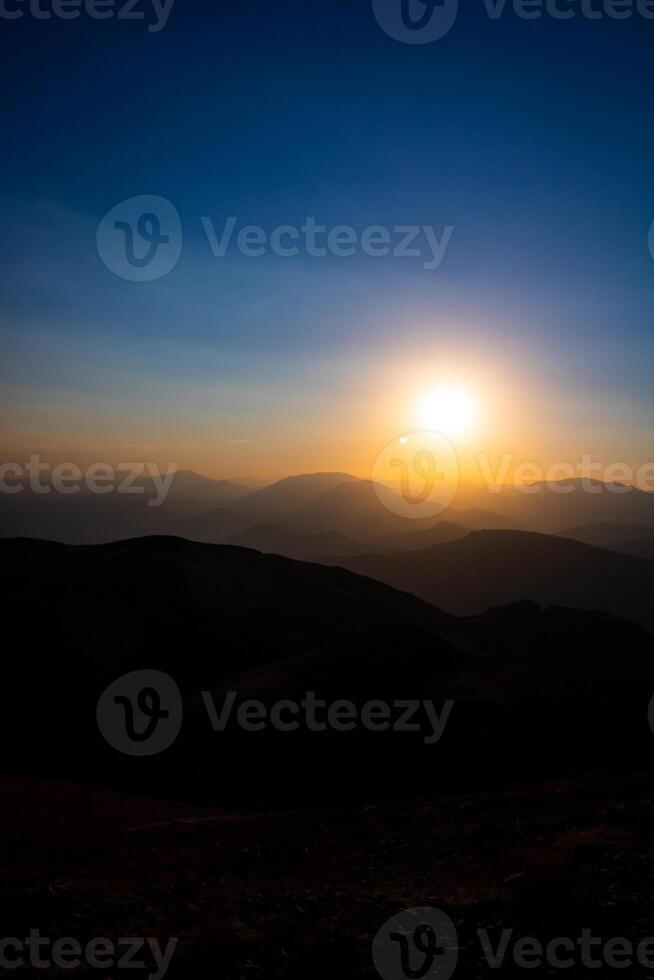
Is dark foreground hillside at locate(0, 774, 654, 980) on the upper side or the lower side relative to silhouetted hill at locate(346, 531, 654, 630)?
lower

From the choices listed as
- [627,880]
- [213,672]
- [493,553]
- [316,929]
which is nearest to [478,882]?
[627,880]

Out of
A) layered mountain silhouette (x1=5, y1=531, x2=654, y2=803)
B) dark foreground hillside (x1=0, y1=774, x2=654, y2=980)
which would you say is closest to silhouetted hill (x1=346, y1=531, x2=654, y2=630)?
layered mountain silhouette (x1=5, y1=531, x2=654, y2=803)

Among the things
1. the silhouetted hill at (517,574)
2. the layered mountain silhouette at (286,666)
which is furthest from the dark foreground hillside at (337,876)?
the silhouetted hill at (517,574)

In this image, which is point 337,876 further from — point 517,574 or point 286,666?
point 517,574

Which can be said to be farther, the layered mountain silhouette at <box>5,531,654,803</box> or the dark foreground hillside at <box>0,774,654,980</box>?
the layered mountain silhouette at <box>5,531,654,803</box>

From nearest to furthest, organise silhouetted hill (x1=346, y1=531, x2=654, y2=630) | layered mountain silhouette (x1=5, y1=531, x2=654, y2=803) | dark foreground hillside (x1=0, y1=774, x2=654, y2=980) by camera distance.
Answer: dark foreground hillside (x1=0, y1=774, x2=654, y2=980) < layered mountain silhouette (x1=5, y1=531, x2=654, y2=803) < silhouetted hill (x1=346, y1=531, x2=654, y2=630)

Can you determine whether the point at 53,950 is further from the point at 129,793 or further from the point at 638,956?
the point at 129,793

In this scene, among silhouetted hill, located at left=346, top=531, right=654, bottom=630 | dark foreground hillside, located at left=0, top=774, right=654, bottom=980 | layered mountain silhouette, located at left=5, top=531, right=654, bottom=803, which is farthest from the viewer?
silhouetted hill, located at left=346, top=531, right=654, bottom=630

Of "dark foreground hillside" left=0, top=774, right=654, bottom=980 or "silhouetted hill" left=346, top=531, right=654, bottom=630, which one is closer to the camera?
"dark foreground hillside" left=0, top=774, right=654, bottom=980

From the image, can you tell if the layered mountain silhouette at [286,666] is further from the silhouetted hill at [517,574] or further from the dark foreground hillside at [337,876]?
the silhouetted hill at [517,574]

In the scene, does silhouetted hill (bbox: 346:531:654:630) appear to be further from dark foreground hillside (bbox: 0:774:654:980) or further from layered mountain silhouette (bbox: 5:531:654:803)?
dark foreground hillside (bbox: 0:774:654:980)
